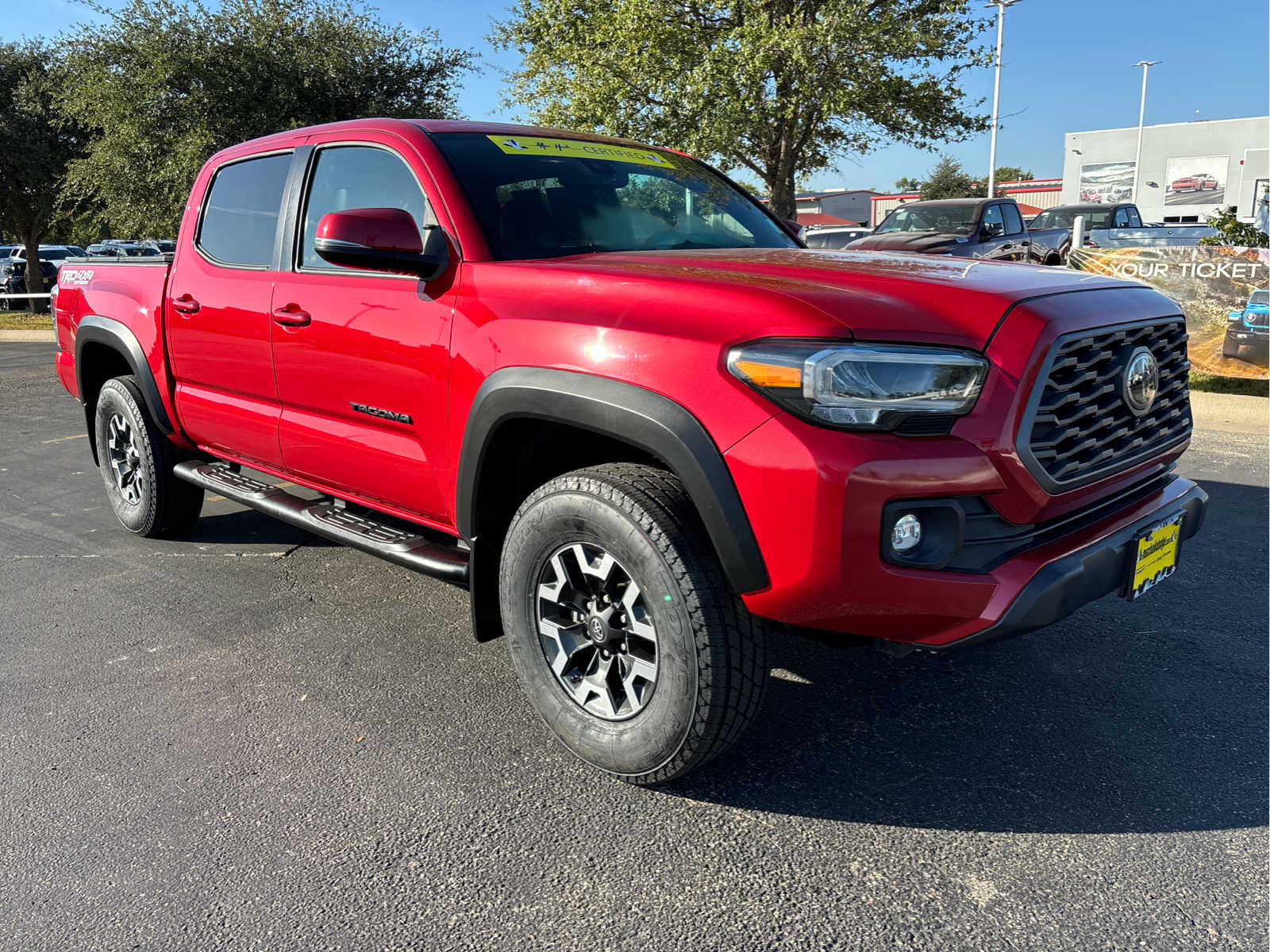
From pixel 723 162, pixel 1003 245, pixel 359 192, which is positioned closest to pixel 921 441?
pixel 359 192

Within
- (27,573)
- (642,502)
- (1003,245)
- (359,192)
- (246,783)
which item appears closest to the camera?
(642,502)

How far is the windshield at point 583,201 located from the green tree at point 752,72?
11.1m

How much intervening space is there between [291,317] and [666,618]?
198 centimetres

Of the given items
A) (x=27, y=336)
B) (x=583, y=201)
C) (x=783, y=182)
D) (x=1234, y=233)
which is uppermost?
(x=783, y=182)

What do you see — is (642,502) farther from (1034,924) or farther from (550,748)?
(1034,924)

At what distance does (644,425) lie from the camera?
246 cm

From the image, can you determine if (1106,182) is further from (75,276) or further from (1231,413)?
(75,276)

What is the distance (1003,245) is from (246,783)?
1345 cm

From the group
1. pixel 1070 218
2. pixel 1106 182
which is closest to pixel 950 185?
pixel 1106 182

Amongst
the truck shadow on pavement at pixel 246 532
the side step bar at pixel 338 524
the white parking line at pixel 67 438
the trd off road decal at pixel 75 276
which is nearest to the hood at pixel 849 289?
the side step bar at pixel 338 524

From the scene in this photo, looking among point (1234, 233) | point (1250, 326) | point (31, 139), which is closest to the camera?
point (1250, 326)

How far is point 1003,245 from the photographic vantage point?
13969 mm

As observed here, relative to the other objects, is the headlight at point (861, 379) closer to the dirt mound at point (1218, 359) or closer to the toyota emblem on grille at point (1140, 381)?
the toyota emblem on grille at point (1140, 381)

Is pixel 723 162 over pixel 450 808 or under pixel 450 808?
over
